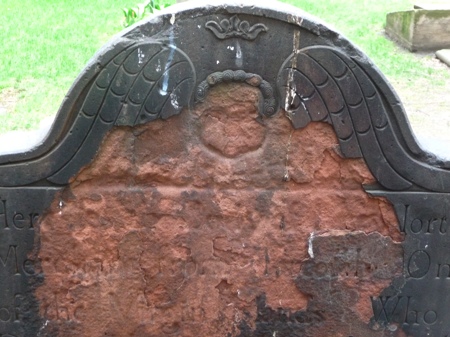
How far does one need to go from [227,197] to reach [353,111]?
0.65 metres

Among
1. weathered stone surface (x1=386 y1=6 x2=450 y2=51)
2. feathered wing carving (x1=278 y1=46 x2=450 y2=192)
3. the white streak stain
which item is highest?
the white streak stain

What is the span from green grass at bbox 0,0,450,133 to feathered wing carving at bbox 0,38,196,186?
3335mm

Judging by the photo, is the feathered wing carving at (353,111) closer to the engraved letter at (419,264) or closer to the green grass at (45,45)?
the engraved letter at (419,264)

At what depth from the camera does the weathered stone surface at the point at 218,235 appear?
9.62ft

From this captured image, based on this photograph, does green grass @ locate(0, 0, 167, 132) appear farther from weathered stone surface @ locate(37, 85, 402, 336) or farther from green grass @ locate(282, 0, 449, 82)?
weathered stone surface @ locate(37, 85, 402, 336)

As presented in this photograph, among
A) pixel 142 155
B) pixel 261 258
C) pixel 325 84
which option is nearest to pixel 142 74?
pixel 142 155

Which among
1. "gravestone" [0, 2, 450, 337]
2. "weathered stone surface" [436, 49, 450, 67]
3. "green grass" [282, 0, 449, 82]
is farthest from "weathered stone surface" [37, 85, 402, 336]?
"weathered stone surface" [436, 49, 450, 67]

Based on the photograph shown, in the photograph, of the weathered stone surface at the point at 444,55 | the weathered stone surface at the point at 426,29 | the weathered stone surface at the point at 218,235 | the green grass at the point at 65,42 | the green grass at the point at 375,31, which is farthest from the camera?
the weathered stone surface at the point at 426,29

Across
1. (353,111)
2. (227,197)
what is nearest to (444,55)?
(353,111)

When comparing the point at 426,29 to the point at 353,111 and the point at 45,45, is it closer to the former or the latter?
the point at 45,45

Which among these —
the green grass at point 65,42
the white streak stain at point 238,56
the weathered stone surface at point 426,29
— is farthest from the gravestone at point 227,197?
the weathered stone surface at point 426,29

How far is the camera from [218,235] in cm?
307

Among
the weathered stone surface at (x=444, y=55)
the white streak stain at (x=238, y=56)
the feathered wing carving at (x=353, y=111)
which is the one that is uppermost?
the white streak stain at (x=238, y=56)

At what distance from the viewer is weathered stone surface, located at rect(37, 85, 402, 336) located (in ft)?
9.62
